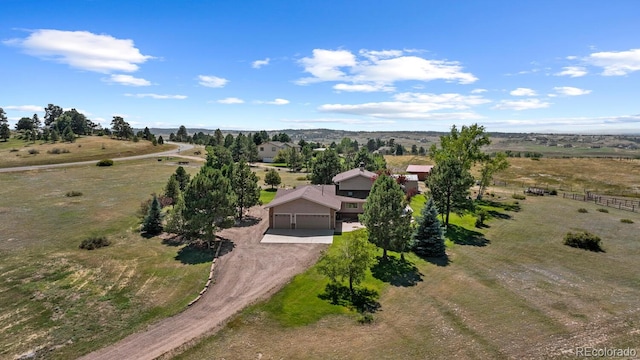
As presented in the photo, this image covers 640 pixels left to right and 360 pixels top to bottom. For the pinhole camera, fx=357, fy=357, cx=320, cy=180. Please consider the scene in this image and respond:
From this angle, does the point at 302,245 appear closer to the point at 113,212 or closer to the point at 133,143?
the point at 113,212

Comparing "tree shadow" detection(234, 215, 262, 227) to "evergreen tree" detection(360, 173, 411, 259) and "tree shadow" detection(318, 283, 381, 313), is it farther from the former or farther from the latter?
"tree shadow" detection(318, 283, 381, 313)

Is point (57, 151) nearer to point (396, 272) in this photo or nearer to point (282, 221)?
point (282, 221)

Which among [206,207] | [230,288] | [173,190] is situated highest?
[206,207]

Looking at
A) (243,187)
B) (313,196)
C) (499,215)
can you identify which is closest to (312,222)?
(313,196)

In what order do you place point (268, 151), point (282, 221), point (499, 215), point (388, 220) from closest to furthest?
point (388, 220) → point (282, 221) → point (499, 215) → point (268, 151)

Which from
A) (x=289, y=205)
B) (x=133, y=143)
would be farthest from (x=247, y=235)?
(x=133, y=143)
